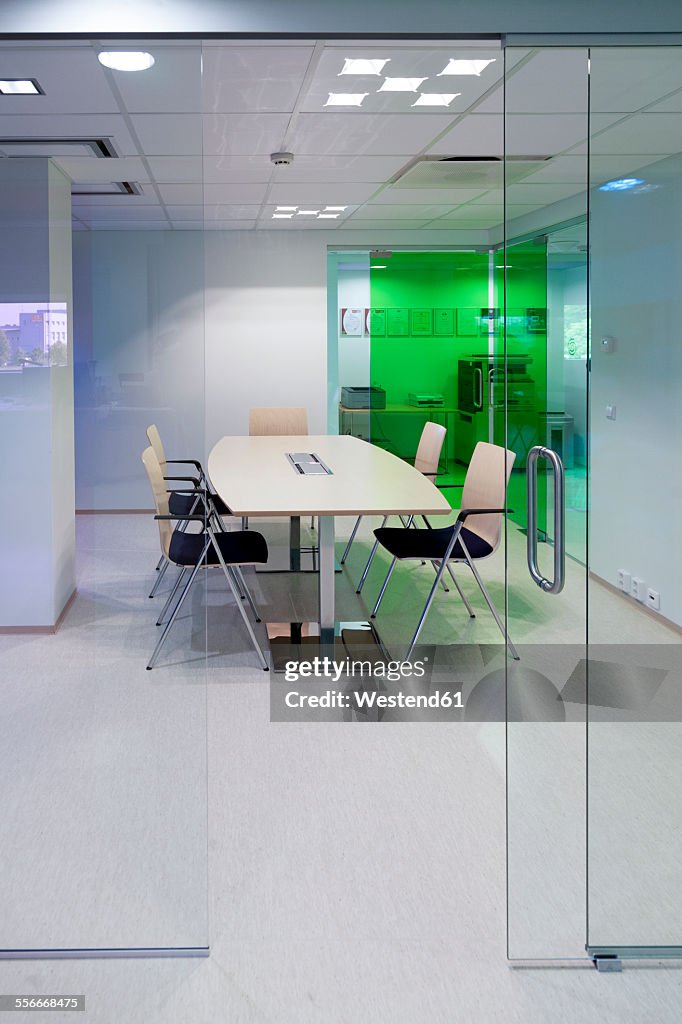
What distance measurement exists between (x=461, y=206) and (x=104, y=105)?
3497 millimetres

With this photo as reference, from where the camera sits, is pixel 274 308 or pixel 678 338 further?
pixel 274 308

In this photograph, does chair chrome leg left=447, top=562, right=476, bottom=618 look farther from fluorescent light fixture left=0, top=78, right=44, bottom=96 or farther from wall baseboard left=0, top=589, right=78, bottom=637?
fluorescent light fixture left=0, top=78, right=44, bottom=96

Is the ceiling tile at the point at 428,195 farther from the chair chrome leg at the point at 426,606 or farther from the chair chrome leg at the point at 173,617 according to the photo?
the chair chrome leg at the point at 173,617

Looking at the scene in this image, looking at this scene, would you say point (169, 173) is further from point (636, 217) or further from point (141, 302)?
point (636, 217)

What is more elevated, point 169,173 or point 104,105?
point 104,105

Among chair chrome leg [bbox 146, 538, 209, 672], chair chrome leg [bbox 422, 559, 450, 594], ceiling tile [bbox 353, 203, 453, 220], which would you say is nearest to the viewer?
chair chrome leg [bbox 146, 538, 209, 672]

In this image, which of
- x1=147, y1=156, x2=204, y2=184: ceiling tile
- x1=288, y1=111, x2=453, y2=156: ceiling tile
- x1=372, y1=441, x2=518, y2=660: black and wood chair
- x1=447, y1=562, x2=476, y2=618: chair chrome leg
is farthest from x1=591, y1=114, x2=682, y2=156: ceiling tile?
x1=447, y1=562, x2=476, y2=618: chair chrome leg

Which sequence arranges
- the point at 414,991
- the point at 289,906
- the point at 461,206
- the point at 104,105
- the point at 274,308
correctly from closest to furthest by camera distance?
the point at 414,991 → the point at 289,906 → the point at 104,105 → the point at 274,308 → the point at 461,206

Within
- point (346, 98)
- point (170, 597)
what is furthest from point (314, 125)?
point (170, 597)

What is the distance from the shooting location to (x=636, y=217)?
8.00 ft

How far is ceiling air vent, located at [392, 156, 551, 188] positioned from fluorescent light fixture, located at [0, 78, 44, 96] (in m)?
2.84

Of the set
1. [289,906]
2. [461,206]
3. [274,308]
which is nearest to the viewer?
[289,906]

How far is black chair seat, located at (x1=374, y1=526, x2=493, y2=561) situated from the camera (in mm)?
4988

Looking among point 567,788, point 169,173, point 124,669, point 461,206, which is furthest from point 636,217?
point 461,206
